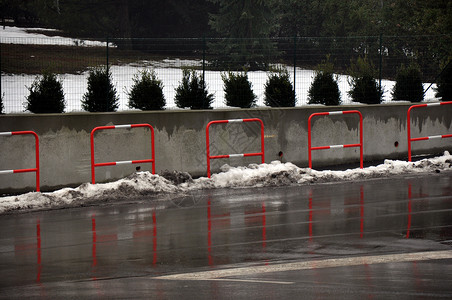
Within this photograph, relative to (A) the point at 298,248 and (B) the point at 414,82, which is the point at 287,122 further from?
(A) the point at 298,248

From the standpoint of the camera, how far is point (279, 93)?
20.4 meters

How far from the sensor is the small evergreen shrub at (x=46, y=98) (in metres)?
18.0

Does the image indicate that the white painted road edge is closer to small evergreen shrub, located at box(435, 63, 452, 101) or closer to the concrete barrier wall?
the concrete barrier wall

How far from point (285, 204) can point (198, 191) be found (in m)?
2.38

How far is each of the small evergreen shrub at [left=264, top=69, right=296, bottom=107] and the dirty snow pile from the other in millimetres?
3319

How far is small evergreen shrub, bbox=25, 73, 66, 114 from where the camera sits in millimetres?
18031

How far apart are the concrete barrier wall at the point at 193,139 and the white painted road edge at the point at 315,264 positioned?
7.90 m

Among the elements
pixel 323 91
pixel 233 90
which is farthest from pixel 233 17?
pixel 233 90

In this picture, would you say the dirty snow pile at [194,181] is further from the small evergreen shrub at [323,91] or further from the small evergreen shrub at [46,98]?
the small evergreen shrub at [46,98]

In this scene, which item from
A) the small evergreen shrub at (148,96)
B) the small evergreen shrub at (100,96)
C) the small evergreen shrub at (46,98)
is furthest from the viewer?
the small evergreen shrub at (148,96)

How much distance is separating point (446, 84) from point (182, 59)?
817 cm

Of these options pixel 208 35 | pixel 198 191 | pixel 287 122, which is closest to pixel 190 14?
pixel 208 35

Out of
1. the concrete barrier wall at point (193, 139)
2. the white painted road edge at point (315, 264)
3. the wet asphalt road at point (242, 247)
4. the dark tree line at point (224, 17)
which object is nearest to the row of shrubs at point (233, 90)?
the concrete barrier wall at point (193, 139)

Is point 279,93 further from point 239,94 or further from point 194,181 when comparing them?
point 194,181
